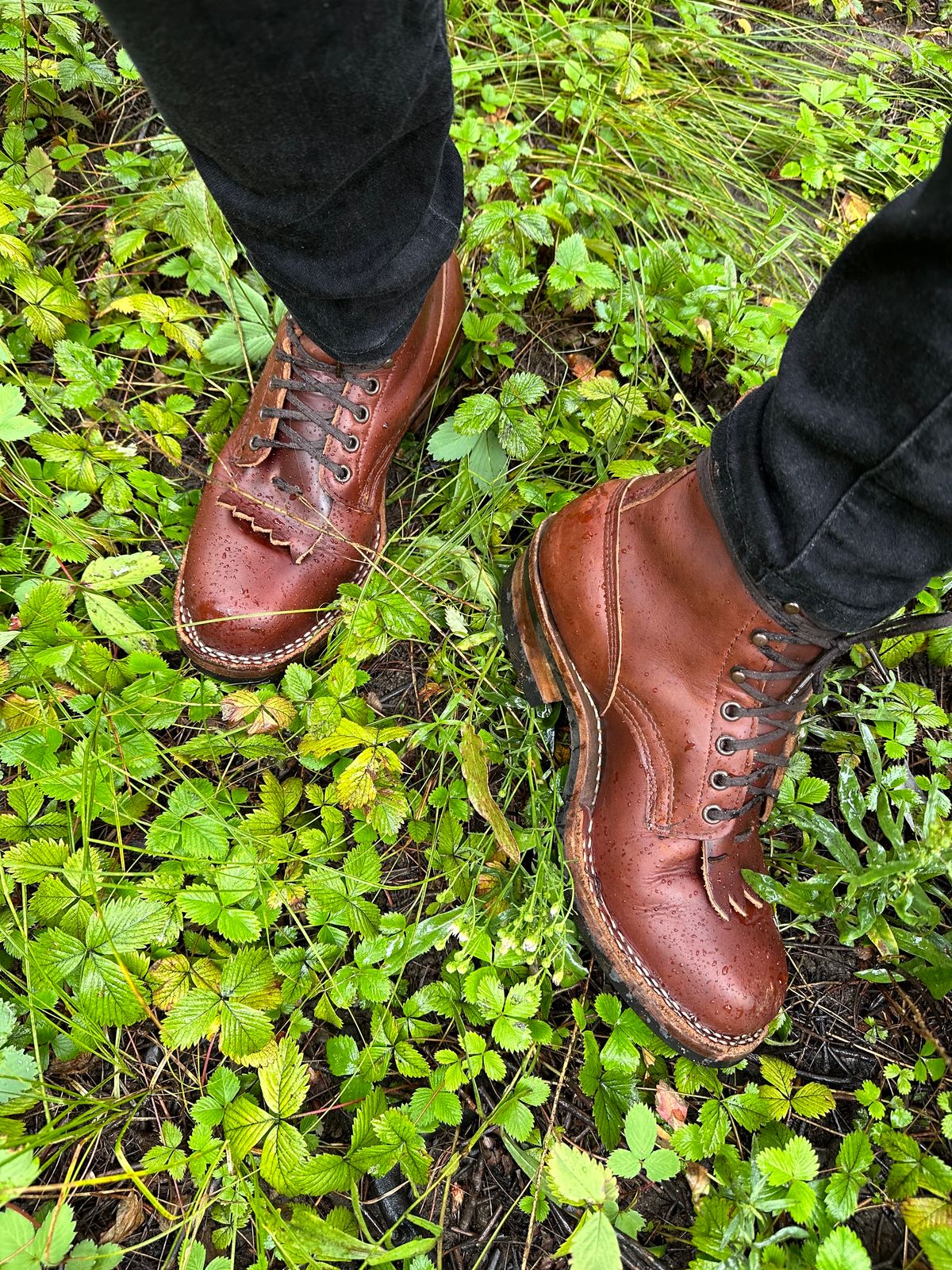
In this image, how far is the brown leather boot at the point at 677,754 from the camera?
151 cm

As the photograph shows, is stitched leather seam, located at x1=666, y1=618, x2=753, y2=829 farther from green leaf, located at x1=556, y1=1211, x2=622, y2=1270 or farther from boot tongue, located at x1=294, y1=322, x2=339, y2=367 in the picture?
boot tongue, located at x1=294, y1=322, x2=339, y2=367

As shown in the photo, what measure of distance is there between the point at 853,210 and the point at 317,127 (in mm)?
2336

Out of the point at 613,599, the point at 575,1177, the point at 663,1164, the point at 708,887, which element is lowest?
the point at 663,1164

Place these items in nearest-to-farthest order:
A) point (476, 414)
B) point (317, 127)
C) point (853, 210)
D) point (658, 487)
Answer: point (317, 127), point (658, 487), point (476, 414), point (853, 210)

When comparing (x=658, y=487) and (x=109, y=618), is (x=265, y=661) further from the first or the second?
(x=658, y=487)

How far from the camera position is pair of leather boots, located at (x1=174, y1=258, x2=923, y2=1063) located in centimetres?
152

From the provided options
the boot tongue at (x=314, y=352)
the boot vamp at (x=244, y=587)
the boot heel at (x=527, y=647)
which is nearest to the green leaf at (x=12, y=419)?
the boot vamp at (x=244, y=587)

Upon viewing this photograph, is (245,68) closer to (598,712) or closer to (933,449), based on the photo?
(933,449)

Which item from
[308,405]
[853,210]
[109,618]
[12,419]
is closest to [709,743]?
[308,405]

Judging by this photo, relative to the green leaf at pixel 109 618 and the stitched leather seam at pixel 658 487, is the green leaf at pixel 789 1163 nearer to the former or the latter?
the stitched leather seam at pixel 658 487

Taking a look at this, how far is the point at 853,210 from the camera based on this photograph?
2.64 metres

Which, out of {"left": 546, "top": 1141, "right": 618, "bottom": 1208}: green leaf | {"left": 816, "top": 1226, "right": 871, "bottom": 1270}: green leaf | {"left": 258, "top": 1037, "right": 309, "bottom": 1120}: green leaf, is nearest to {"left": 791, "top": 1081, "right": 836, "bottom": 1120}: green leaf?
{"left": 816, "top": 1226, "right": 871, "bottom": 1270}: green leaf

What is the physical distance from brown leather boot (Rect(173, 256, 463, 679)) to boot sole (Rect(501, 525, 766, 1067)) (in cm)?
37

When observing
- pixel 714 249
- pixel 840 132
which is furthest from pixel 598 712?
pixel 840 132
